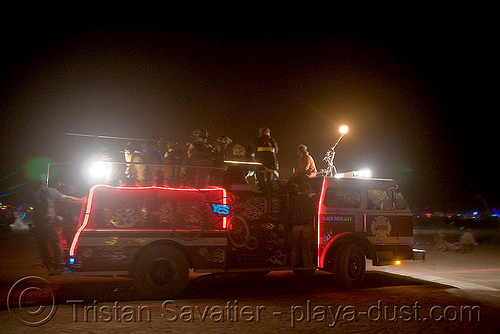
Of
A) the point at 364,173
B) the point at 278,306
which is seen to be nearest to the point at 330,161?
the point at 364,173

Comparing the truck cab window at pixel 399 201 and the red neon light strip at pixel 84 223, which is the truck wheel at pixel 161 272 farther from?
the truck cab window at pixel 399 201

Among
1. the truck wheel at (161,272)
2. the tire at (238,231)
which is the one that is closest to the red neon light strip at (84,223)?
the truck wheel at (161,272)

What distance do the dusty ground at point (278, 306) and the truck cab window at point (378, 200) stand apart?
172 centimetres

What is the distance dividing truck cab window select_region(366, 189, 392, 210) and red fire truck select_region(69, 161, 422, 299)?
0.02 meters

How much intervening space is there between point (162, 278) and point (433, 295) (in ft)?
17.0

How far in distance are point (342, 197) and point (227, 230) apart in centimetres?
271

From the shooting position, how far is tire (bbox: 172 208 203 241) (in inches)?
321

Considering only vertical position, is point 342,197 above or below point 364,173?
below

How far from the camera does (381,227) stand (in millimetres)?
9766

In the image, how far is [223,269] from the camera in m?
8.38

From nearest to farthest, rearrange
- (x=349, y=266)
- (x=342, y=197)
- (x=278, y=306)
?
(x=278, y=306) < (x=349, y=266) < (x=342, y=197)

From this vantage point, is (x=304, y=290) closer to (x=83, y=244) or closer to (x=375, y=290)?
(x=375, y=290)

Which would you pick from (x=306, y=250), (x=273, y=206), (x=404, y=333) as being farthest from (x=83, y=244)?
(x=404, y=333)

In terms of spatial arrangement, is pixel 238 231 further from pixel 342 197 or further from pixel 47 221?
pixel 47 221
